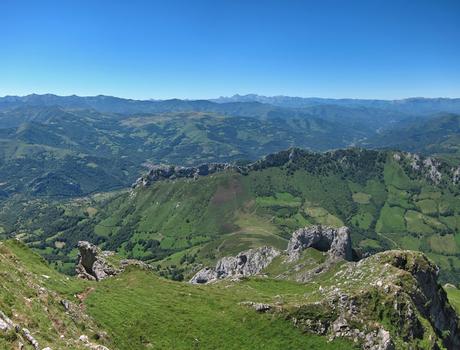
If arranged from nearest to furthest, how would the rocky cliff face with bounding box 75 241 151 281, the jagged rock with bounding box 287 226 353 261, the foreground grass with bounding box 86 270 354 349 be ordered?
the foreground grass with bounding box 86 270 354 349
the rocky cliff face with bounding box 75 241 151 281
the jagged rock with bounding box 287 226 353 261

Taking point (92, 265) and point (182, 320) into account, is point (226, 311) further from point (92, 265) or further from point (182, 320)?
point (92, 265)

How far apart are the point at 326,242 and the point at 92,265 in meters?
110

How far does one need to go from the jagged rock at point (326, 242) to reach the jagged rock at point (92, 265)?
9097 centimetres

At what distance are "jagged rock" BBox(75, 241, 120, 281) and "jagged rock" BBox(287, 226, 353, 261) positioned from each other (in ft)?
298

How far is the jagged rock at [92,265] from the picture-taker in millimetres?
102387

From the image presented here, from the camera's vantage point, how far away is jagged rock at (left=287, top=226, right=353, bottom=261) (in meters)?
171

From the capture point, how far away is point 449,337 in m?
99.5

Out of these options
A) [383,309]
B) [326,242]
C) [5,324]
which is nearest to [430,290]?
[383,309]

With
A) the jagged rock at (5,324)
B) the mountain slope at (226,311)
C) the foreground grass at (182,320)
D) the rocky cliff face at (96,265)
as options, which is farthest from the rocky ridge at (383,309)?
the jagged rock at (5,324)

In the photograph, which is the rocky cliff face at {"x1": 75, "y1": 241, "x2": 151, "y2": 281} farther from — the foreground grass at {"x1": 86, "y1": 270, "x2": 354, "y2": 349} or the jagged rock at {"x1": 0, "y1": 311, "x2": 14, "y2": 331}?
the jagged rock at {"x1": 0, "y1": 311, "x2": 14, "y2": 331}

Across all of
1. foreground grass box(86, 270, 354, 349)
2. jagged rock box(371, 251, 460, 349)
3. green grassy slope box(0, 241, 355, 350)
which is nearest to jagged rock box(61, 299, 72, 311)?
green grassy slope box(0, 241, 355, 350)

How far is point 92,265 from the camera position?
111188mm

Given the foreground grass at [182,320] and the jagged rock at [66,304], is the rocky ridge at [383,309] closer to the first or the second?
the foreground grass at [182,320]

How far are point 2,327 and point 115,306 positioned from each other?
35.0 meters
